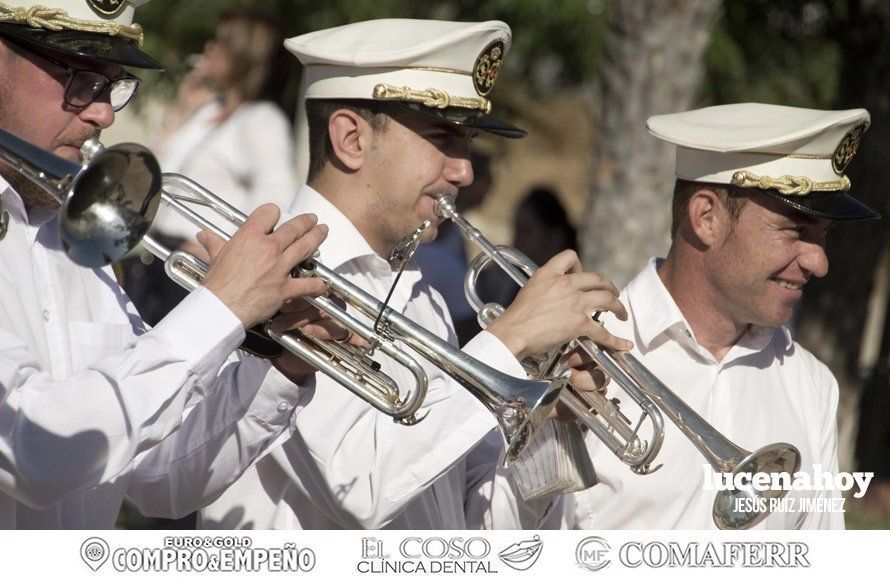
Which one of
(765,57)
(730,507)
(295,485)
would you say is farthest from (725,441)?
(765,57)

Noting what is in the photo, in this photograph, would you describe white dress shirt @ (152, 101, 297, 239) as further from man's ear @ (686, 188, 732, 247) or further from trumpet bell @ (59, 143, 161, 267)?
trumpet bell @ (59, 143, 161, 267)

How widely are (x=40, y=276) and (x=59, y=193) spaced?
0.45 m

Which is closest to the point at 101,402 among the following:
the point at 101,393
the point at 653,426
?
the point at 101,393

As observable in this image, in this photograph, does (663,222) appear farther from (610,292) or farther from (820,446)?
(610,292)

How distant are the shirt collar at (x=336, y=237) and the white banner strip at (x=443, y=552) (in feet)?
2.47

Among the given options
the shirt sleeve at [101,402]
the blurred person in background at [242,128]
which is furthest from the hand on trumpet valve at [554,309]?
the blurred person in background at [242,128]

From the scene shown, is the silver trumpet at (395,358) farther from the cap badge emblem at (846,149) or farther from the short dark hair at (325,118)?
the cap badge emblem at (846,149)

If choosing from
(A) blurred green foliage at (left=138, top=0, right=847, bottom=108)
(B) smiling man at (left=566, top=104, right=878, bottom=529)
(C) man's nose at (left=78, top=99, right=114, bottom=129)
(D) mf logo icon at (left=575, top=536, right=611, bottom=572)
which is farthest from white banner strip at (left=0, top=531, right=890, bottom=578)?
(A) blurred green foliage at (left=138, top=0, right=847, bottom=108)

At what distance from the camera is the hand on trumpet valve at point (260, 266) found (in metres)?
2.79

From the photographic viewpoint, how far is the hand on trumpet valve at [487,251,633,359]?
331 centimetres

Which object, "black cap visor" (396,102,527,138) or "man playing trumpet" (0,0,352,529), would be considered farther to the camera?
"black cap visor" (396,102,527,138)

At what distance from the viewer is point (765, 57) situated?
11352mm

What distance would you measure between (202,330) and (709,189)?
2.05m

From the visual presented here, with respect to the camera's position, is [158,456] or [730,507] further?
[730,507]
